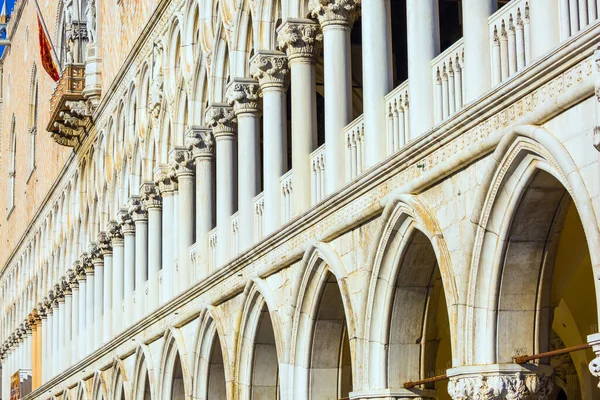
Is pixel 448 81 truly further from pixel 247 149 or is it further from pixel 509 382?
pixel 247 149

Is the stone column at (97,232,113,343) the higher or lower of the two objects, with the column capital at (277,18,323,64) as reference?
lower

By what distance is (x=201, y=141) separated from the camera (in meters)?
21.6

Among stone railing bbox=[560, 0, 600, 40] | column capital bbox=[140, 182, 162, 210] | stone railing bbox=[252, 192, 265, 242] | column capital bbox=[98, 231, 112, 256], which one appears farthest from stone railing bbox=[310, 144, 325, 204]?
column capital bbox=[98, 231, 112, 256]

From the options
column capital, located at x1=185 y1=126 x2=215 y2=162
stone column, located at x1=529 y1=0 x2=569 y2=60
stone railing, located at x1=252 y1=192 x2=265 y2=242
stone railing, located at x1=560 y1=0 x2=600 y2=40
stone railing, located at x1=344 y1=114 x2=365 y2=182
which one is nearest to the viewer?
stone railing, located at x1=560 y1=0 x2=600 y2=40

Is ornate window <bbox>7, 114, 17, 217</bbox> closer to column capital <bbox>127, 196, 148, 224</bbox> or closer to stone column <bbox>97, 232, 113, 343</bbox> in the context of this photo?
stone column <bbox>97, 232, 113, 343</bbox>

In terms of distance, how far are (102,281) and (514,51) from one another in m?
19.8

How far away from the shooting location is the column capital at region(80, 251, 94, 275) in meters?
31.3

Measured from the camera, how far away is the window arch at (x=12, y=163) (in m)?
51.9

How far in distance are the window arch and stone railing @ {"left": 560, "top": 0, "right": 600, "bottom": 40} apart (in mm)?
42170

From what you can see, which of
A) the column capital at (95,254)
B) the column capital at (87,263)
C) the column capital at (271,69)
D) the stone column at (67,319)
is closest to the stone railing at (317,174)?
the column capital at (271,69)

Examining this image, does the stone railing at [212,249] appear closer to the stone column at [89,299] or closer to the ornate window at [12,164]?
the stone column at [89,299]

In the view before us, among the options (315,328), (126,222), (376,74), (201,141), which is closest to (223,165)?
(201,141)

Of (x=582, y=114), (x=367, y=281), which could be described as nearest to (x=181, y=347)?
(x=367, y=281)

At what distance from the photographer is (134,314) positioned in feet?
85.8
